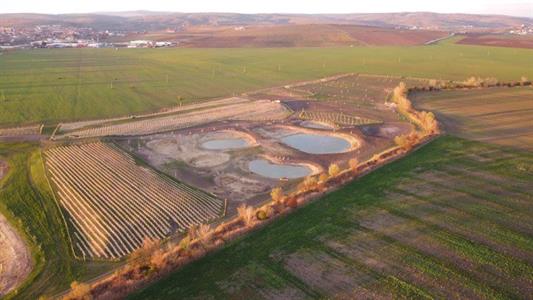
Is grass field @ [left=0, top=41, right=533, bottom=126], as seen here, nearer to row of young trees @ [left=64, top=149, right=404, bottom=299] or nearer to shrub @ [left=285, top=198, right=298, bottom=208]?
row of young trees @ [left=64, top=149, right=404, bottom=299]

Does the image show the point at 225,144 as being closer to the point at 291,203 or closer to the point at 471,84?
the point at 291,203

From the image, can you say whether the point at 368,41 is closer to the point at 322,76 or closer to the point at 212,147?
the point at 322,76

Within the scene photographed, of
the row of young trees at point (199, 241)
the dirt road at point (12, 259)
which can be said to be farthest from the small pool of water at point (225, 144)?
the dirt road at point (12, 259)

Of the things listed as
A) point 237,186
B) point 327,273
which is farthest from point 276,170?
point 327,273

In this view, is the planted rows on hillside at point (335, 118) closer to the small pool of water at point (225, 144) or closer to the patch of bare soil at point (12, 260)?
the small pool of water at point (225, 144)

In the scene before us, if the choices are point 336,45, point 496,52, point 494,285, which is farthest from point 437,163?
point 336,45
